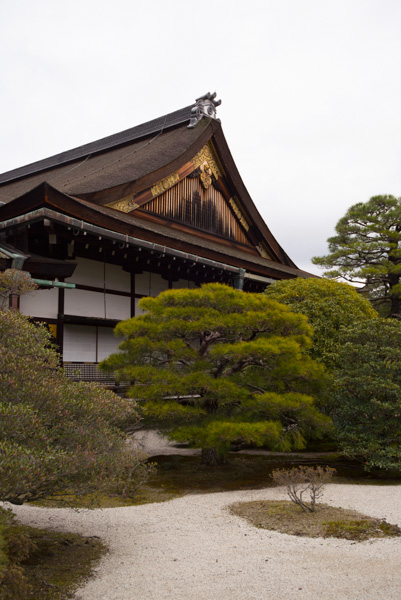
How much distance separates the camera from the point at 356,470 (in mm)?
10648

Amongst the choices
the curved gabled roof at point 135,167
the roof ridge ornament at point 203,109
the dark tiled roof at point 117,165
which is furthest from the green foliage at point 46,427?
the roof ridge ornament at point 203,109

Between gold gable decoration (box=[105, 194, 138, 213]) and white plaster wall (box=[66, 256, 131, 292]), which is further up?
gold gable decoration (box=[105, 194, 138, 213])

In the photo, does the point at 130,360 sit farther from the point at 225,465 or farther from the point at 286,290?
the point at 286,290

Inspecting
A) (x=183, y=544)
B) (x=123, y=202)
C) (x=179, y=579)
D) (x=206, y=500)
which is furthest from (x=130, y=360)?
(x=123, y=202)

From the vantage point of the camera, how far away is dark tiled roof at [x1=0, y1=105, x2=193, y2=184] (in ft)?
70.3

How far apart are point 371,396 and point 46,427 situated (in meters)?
6.81

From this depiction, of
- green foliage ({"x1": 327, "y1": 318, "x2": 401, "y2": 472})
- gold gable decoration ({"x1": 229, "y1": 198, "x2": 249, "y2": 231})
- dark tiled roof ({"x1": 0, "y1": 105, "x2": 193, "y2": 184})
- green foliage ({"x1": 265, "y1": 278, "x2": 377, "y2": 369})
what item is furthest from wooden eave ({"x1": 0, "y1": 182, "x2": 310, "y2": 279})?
dark tiled roof ({"x1": 0, "y1": 105, "x2": 193, "y2": 184})

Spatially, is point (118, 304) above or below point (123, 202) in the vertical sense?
below

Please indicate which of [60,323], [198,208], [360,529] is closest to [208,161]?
[198,208]

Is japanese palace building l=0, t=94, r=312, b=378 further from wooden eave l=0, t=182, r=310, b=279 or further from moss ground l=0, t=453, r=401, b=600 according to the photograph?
moss ground l=0, t=453, r=401, b=600

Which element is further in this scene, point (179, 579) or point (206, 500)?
point (206, 500)

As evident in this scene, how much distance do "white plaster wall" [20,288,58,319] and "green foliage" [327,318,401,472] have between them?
6.41 m

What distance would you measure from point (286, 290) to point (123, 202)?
208 inches

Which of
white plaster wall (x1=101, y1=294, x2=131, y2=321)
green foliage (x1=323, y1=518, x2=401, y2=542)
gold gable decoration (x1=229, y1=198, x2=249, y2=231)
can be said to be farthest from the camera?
gold gable decoration (x1=229, y1=198, x2=249, y2=231)
